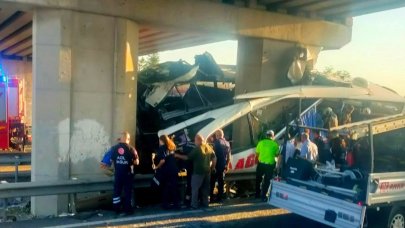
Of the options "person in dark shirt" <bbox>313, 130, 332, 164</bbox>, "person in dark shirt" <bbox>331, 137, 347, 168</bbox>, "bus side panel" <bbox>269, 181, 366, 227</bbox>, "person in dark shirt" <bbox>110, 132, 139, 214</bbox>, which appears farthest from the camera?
"person in dark shirt" <bbox>313, 130, 332, 164</bbox>

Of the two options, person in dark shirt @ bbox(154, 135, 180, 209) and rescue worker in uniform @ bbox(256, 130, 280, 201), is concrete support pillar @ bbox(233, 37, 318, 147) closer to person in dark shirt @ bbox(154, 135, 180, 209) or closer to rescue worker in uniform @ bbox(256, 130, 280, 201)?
rescue worker in uniform @ bbox(256, 130, 280, 201)

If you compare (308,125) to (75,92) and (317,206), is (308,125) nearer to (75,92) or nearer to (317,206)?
(317,206)

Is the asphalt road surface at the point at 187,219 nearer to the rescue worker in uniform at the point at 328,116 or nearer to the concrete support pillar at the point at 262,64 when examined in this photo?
the rescue worker in uniform at the point at 328,116

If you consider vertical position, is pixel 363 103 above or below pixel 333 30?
below

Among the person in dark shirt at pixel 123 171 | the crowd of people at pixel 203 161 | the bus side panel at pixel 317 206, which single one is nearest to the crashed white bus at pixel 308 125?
the bus side panel at pixel 317 206

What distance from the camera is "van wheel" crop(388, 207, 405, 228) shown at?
7.13m

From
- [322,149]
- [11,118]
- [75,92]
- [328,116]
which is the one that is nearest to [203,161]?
[322,149]

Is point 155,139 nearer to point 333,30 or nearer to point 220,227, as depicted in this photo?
point 220,227

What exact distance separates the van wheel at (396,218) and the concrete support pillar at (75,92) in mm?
5906

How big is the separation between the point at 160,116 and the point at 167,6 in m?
3.35

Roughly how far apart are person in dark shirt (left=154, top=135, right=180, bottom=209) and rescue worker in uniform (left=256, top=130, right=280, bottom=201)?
1.98m

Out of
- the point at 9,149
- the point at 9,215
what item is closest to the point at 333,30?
the point at 9,215

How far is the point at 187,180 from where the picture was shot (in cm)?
937

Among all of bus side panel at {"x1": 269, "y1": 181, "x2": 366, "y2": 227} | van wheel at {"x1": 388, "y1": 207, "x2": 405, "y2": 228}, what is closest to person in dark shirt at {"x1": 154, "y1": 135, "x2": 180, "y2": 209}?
bus side panel at {"x1": 269, "y1": 181, "x2": 366, "y2": 227}
